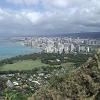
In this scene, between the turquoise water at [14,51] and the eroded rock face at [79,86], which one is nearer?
the eroded rock face at [79,86]

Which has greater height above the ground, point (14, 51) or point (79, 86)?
point (79, 86)

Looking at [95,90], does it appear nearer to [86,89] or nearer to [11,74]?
[86,89]

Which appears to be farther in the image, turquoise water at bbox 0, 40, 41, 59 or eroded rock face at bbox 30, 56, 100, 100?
turquoise water at bbox 0, 40, 41, 59

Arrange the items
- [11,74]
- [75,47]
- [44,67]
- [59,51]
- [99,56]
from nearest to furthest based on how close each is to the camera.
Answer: [99,56] → [11,74] → [44,67] → [59,51] → [75,47]

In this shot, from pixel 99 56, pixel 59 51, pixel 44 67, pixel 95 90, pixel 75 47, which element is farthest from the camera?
pixel 75 47

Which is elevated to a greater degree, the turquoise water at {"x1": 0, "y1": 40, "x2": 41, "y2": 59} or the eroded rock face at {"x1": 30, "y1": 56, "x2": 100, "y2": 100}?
the eroded rock face at {"x1": 30, "y1": 56, "x2": 100, "y2": 100}

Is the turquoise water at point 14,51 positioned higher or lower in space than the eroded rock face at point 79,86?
lower

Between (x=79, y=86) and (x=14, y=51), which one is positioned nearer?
(x=79, y=86)

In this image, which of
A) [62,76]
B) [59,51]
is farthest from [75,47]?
[62,76]
